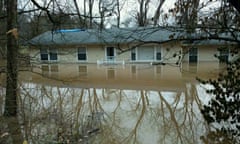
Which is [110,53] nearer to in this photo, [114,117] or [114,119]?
[114,117]

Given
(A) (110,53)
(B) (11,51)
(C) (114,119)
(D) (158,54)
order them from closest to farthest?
(B) (11,51), (C) (114,119), (D) (158,54), (A) (110,53)

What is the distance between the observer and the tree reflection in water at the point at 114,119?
5.49m

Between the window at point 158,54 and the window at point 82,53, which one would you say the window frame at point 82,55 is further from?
the window at point 158,54

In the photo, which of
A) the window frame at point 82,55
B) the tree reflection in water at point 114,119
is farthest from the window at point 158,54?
the tree reflection in water at point 114,119

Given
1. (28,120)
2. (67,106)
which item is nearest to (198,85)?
(67,106)

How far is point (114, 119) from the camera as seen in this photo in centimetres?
714

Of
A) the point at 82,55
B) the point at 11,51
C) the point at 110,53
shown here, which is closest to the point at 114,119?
the point at 11,51

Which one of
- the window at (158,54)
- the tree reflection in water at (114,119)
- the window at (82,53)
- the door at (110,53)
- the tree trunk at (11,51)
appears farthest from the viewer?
the window at (82,53)

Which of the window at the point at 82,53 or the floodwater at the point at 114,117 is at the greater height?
the window at the point at 82,53

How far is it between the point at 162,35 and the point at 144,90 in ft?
44.5

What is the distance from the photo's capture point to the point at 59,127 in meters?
5.64

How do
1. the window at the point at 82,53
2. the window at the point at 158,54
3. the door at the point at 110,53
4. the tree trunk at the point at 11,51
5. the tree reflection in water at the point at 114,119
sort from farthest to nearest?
the window at the point at 82,53 → the door at the point at 110,53 → the window at the point at 158,54 → the tree trunk at the point at 11,51 → the tree reflection in water at the point at 114,119

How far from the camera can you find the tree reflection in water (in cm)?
549

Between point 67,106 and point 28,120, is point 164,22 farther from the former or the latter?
point 67,106
